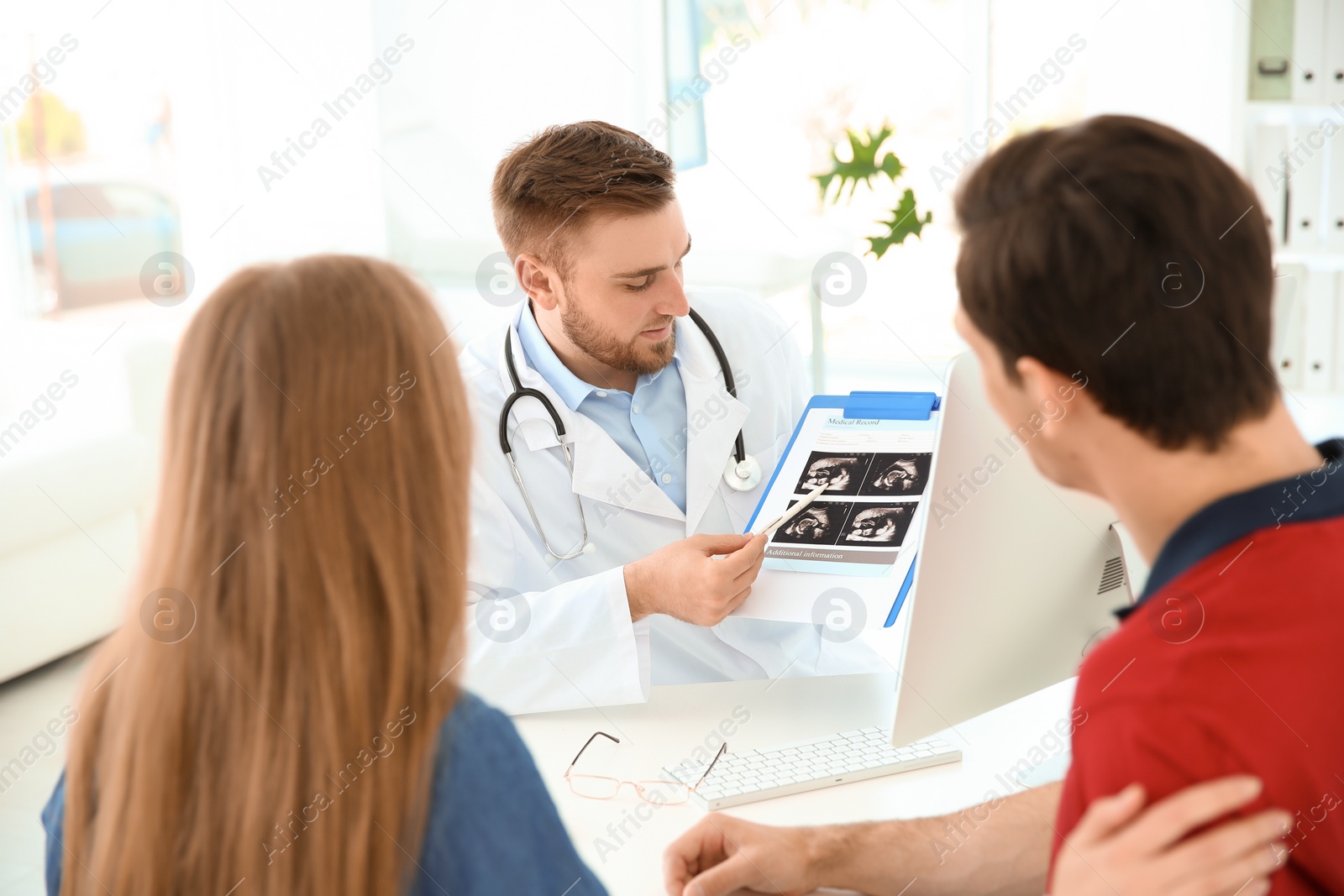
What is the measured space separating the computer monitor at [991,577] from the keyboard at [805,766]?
122 millimetres

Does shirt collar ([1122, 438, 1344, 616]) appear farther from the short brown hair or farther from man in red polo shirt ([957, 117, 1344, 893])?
the short brown hair

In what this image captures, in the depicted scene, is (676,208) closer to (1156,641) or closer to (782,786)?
(782,786)

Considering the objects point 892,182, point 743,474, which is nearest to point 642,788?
point 743,474

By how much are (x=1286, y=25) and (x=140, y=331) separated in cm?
330

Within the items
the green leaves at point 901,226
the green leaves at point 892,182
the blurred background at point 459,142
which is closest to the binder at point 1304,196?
the blurred background at point 459,142

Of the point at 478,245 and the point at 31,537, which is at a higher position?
the point at 478,245

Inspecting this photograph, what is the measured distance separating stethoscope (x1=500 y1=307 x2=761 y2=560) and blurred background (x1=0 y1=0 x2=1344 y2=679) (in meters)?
0.86

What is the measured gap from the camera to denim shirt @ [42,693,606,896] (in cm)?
77

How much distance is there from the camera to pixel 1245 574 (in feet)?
2.30

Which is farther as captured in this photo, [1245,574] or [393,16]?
[393,16]

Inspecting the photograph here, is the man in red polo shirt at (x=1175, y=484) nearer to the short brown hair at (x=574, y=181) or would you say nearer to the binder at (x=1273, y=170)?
the short brown hair at (x=574, y=181)

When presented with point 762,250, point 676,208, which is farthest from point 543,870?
point 762,250

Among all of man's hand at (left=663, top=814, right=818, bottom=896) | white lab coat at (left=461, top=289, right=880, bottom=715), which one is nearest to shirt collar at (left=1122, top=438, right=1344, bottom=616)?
man's hand at (left=663, top=814, right=818, bottom=896)

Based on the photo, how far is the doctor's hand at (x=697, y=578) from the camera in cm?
136
